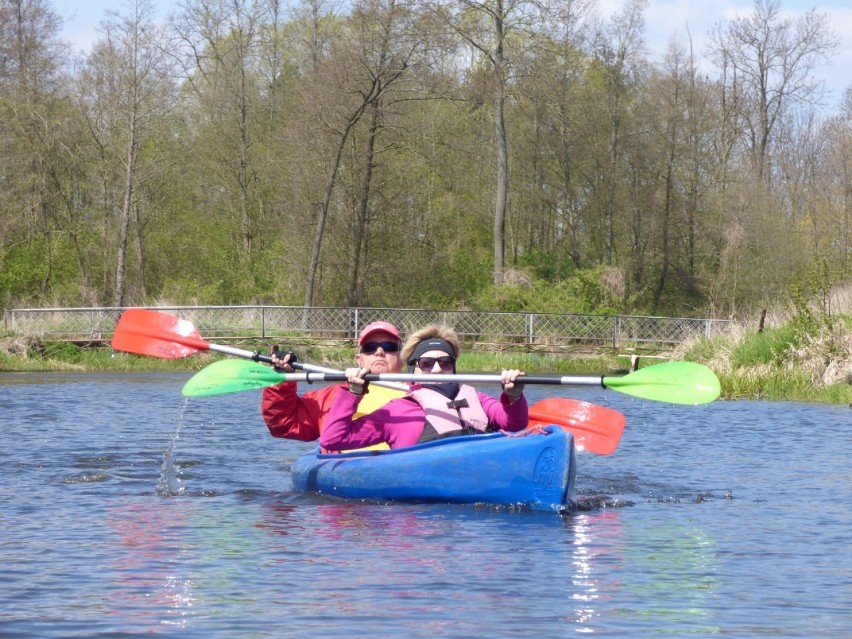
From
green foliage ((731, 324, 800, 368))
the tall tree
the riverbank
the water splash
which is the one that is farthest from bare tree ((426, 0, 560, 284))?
the water splash

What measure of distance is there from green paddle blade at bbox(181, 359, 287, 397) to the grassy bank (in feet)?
31.2

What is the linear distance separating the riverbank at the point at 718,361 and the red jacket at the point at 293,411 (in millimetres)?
9438

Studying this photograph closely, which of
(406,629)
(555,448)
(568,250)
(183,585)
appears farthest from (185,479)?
(568,250)

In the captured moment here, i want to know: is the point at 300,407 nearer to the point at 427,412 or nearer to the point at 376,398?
the point at 376,398

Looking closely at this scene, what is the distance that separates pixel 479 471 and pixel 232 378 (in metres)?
2.31

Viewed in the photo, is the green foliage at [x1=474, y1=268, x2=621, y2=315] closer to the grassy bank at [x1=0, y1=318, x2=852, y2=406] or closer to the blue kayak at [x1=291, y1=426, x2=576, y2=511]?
the grassy bank at [x1=0, y1=318, x2=852, y2=406]

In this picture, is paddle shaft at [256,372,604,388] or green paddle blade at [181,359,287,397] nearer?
paddle shaft at [256,372,604,388]

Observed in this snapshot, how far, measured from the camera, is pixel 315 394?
A: 8.55 m

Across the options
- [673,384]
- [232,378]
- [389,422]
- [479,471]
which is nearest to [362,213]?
[232,378]

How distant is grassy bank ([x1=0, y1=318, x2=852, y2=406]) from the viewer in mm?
16734

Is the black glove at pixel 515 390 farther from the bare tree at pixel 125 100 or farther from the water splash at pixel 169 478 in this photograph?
the bare tree at pixel 125 100

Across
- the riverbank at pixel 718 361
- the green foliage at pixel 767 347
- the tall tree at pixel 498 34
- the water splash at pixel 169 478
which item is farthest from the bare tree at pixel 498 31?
the water splash at pixel 169 478

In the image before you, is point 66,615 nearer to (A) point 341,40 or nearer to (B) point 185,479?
(B) point 185,479

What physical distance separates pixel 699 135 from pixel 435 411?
96.7ft
